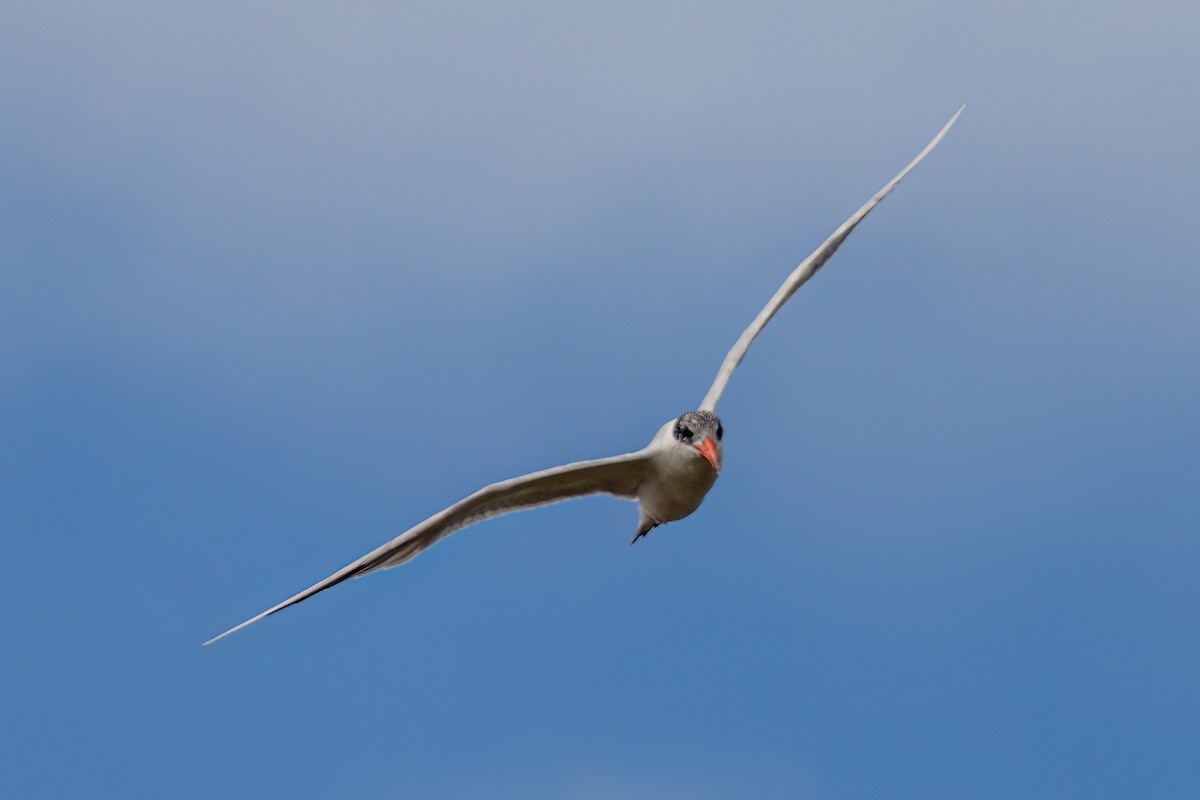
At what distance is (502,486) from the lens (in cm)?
1600

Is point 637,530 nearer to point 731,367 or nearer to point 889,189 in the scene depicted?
point 731,367

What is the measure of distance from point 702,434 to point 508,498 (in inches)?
96.2

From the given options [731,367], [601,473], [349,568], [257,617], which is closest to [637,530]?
[601,473]

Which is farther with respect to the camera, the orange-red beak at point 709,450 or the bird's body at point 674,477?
the bird's body at point 674,477

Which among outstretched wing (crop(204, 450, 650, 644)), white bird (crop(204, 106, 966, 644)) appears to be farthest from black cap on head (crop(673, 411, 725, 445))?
outstretched wing (crop(204, 450, 650, 644))

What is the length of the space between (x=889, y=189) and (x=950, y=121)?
186 cm

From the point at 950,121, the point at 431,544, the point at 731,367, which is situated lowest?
the point at 431,544

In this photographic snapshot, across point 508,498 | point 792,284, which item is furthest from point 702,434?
point 792,284

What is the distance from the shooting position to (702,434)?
16484mm

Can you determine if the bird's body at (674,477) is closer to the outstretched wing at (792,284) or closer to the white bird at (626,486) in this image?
the white bird at (626,486)

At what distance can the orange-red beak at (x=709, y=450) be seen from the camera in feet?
53.4

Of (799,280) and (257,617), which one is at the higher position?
(799,280)

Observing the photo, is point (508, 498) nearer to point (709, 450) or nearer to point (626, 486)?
point (626, 486)

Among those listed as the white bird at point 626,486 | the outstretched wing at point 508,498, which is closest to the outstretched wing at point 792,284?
the white bird at point 626,486
